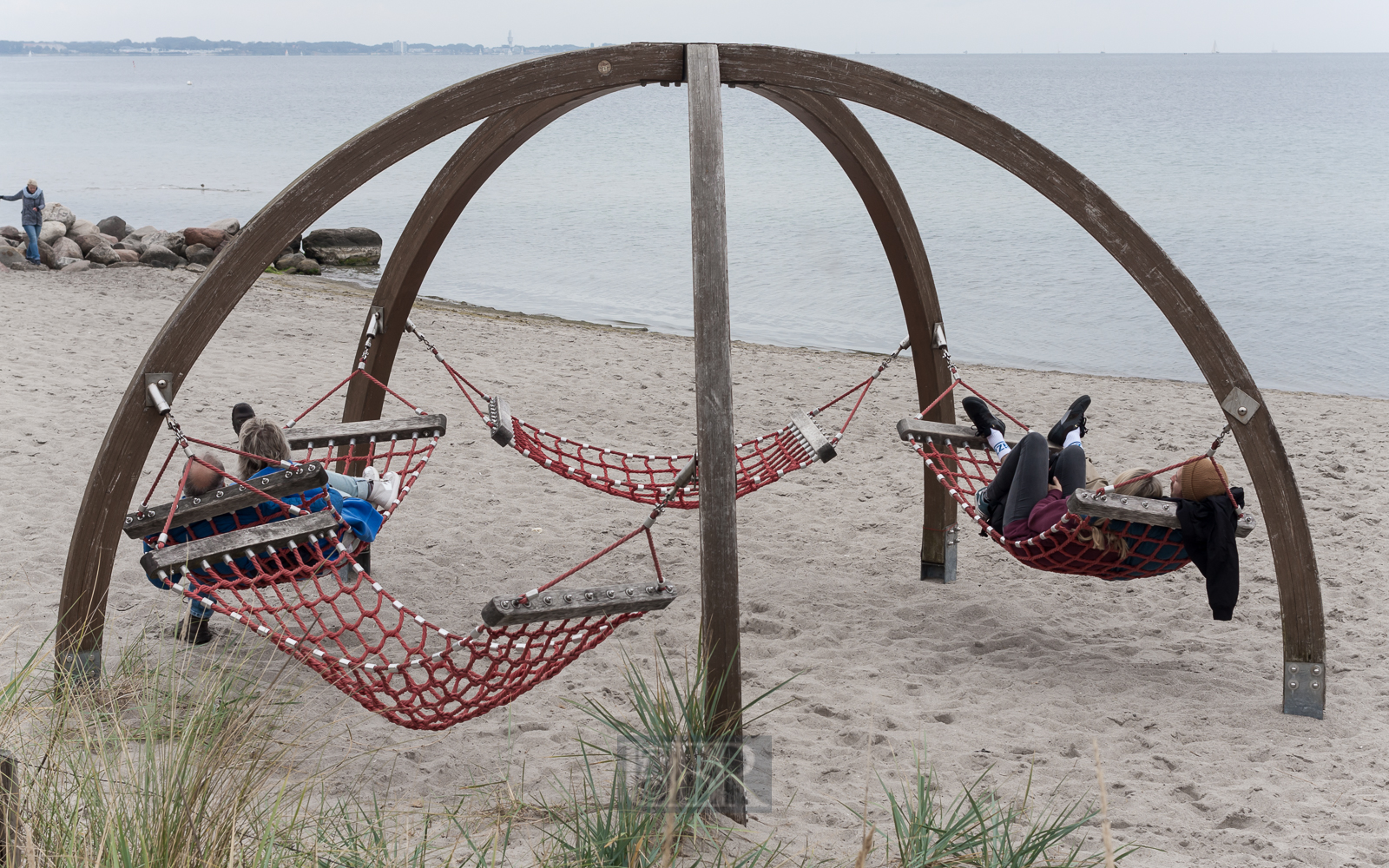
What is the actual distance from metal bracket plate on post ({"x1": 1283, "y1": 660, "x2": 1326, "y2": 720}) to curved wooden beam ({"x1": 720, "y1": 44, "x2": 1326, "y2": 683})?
2 centimetres

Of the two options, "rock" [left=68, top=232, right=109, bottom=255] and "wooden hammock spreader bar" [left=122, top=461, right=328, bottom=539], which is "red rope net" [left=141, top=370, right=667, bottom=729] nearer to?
"wooden hammock spreader bar" [left=122, top=461, right=328, bottom=539]

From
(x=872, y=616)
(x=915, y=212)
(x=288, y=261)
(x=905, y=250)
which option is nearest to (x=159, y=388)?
(x=905, y=250)

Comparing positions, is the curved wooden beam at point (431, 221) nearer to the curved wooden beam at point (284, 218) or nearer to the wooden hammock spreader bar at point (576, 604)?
the curved wooden beam at point (284, 218)

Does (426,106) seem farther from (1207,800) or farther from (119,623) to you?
(1207,800)

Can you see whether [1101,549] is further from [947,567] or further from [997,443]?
[947,567]

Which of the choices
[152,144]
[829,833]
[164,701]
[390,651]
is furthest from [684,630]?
[152,144]

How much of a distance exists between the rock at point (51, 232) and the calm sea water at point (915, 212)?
214 inches

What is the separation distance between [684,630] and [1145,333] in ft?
44.4

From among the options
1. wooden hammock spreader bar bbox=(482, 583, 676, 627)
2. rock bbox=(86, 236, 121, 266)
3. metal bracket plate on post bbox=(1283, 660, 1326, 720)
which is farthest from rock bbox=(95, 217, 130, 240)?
metal bracket plate on post bbox=(1283, 660, 1326, 720)

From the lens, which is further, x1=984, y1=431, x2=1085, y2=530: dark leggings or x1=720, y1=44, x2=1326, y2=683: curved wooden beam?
x1=984, y1=431, x2=1085, y2=530: dark leggings

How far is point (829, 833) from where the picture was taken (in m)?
2.75

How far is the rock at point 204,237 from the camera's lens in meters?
14.3

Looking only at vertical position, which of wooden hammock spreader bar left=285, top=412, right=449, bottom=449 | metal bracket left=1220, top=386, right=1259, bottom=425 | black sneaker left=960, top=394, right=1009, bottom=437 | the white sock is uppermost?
metal bracket left=1220, top=386, right=1259, bottom=425

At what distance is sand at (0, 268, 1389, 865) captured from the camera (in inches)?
119
